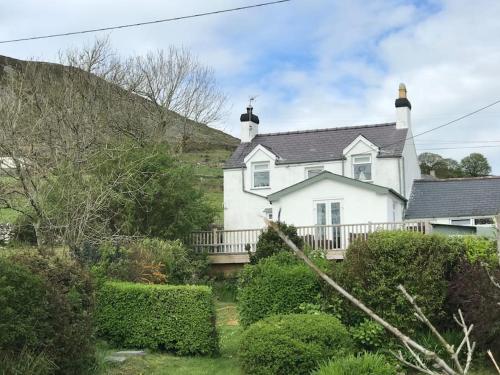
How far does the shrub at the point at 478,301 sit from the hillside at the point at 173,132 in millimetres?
17446

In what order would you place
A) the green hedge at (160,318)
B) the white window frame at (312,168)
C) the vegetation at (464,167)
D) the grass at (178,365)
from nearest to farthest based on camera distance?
the grass at (178,365) < the green hedge at (160,318) < the white window frame at (312,168) < the vegetation at (464,167)

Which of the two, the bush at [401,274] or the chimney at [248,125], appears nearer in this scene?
the bush at [401,274]

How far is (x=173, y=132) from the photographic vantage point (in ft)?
138

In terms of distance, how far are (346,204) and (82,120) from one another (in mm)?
11235

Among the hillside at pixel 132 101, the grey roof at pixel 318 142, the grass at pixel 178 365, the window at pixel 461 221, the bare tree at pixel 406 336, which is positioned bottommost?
the grass at pixel 178 365

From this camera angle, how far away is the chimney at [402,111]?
30594mm

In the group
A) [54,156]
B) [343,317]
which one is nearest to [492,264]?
[343,317]

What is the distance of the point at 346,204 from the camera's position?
86.4ft

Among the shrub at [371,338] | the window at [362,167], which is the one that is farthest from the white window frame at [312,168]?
the shrub at [371,338]

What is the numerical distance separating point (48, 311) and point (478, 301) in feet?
21.8

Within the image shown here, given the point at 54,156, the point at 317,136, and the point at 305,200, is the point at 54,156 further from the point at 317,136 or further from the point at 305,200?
the point at 317,136

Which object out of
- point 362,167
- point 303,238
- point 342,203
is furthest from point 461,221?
point 303,238

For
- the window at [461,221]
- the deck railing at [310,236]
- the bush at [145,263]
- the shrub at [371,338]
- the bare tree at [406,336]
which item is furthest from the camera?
the window at [461,221]

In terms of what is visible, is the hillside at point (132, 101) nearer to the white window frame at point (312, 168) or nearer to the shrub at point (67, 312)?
the white window frame at point (312, 168)
